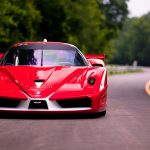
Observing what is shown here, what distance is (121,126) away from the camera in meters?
8.45

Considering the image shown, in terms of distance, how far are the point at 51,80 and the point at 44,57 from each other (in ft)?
4.04

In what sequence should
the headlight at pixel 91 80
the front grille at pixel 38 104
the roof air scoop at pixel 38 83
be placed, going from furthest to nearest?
the headlight at pixel 91 80 < the roof air scoop at pixel 38 83 < the front grille at pixel 38 104

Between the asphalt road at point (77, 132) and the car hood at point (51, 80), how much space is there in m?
0.41

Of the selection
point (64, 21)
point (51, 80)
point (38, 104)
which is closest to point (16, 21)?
point (64, 21)

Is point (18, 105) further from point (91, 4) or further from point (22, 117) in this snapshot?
point (91, 4)

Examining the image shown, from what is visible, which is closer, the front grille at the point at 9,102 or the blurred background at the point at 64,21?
the front grille at the point at 9,102

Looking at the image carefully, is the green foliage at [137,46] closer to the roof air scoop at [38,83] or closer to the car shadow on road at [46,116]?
the car shadow on road at [46,116]

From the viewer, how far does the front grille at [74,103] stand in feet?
30.0

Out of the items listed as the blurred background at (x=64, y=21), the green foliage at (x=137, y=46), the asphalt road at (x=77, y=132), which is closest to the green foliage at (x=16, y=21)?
the blurred background at (x=64, y=21)

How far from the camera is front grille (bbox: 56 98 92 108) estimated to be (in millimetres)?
9141

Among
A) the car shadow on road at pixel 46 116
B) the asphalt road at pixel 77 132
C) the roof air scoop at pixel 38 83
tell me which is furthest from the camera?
the car shadow on road at pixel 46 116

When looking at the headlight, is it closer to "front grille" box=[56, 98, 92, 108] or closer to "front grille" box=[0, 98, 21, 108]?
"front grille" box=[56, 98, 92, 108]

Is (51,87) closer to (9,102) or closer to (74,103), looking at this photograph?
(74,103)

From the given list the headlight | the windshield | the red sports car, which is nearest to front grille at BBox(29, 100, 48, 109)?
the red sports car
